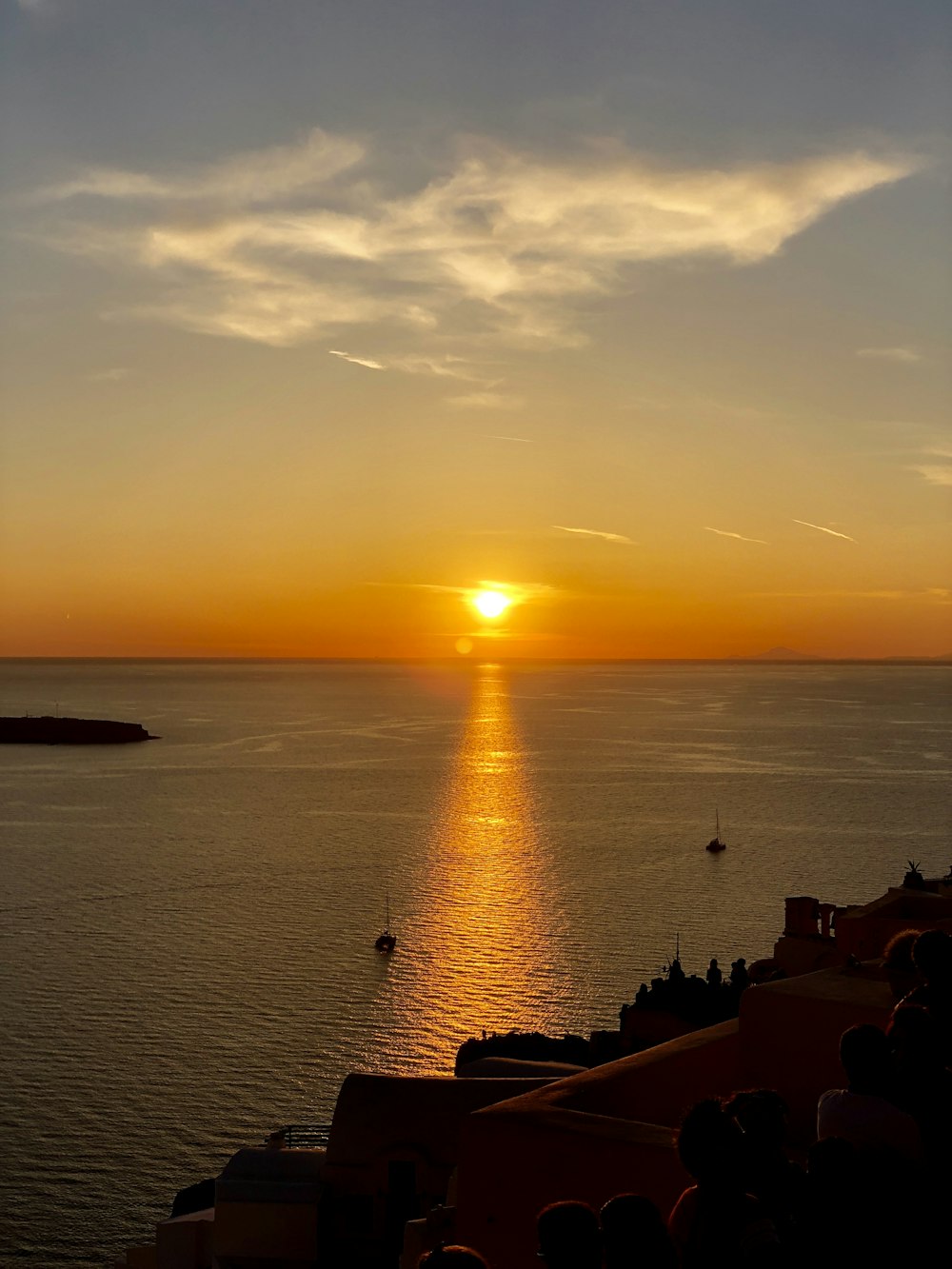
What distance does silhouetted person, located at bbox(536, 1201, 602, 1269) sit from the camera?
3.60m

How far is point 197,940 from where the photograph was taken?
3828 cm

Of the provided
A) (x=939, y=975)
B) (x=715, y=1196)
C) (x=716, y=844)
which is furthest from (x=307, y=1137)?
(x=716, y=844)

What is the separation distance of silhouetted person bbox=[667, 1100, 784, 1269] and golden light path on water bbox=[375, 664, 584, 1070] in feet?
77.4

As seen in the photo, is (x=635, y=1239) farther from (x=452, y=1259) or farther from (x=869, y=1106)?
(x=869, y=1106)

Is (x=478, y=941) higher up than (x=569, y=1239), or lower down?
lower down

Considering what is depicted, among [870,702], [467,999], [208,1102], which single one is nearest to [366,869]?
[467,999]

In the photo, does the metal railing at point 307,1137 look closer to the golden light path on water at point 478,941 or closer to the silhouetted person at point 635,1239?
the golden light path on water at point 478,941

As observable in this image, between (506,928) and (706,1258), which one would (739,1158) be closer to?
(706,1258)

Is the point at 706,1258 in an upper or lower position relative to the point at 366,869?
upper

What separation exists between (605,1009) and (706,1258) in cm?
2786

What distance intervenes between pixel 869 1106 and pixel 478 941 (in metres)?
35.7

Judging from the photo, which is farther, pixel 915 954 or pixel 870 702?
pixel 870 702

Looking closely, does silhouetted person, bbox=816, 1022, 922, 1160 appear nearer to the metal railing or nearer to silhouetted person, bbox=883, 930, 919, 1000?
silhouetted person, bbox=883, 930, 919, 1000

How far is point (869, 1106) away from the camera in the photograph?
15.3 ft
